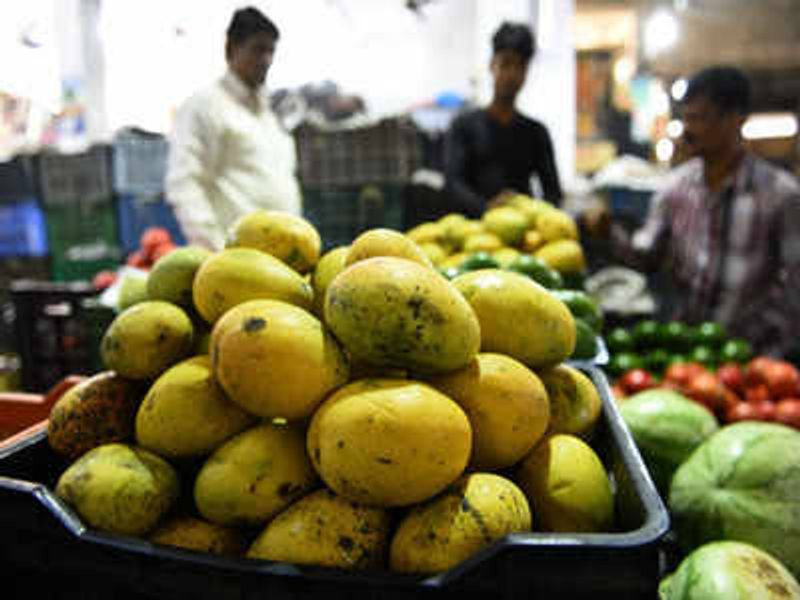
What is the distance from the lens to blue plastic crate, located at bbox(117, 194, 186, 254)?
6250 mm

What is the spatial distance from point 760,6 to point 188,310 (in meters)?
9.26

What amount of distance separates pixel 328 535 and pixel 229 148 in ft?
10.1

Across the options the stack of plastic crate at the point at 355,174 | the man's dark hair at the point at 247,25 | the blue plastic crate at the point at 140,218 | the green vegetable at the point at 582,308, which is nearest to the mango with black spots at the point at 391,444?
the green vegetable at the point at 582,308

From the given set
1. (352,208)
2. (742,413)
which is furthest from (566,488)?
(352,208)

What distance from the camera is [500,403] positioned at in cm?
92

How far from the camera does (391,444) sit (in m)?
0.81

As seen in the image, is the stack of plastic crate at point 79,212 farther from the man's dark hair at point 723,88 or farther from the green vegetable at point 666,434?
the green vegetable at point 666,434

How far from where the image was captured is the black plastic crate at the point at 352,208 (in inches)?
218

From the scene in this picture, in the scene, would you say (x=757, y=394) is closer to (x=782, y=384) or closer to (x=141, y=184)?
(x=782, y=384)

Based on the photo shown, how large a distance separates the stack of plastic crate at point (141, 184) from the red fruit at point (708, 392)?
5.11 m

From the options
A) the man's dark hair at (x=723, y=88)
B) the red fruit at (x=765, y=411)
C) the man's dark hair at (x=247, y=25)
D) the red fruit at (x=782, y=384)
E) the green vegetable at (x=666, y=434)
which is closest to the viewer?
the green vegetable at (x=666, y=434)

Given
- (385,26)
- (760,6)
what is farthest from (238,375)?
(760,6)

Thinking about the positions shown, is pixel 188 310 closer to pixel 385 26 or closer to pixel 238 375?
pixel 238 375

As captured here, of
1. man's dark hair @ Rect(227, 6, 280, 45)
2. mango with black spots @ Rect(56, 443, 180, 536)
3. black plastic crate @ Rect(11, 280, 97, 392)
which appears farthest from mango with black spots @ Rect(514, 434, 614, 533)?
black plastic crate @ Rect(11, 280, 97, 392)
